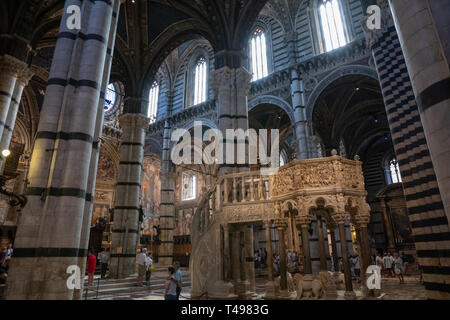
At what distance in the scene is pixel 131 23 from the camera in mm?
12227

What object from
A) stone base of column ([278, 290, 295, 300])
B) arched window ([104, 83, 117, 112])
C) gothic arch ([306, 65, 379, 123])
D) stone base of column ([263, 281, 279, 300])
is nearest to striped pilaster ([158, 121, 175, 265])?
arched window ([104, 83, 117, 112])

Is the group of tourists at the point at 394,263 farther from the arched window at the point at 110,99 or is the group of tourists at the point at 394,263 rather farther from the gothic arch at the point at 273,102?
the arched window at the point at 110,99

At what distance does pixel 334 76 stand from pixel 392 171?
50.3 ft

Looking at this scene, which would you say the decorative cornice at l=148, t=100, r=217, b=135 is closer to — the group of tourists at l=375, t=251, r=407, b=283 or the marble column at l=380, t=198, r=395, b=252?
the group of tourists at l=375, t=251, r=407, b=283

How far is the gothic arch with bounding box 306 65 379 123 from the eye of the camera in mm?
13608

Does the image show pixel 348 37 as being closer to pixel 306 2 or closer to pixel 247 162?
pixel 306 2

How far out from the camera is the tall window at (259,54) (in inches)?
698

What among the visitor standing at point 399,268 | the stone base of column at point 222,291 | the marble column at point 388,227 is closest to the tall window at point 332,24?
the visitor standing at point 399,268

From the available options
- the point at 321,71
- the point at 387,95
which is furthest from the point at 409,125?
the point at 321,71

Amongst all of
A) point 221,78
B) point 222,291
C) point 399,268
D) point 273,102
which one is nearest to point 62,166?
point 222,291

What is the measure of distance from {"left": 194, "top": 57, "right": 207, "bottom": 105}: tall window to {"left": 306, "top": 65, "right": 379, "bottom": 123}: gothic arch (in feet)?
27.2

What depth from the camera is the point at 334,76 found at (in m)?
14.5

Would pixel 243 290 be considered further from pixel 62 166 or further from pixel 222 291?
pixel 62 166

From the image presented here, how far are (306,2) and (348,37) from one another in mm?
3869
